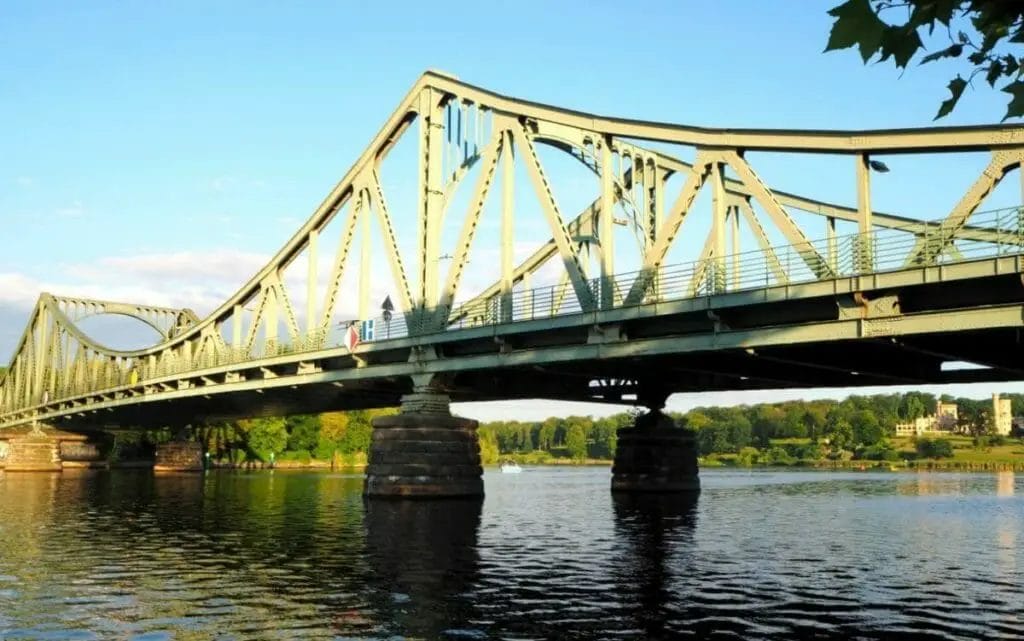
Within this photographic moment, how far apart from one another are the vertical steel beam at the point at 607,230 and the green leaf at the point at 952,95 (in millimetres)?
36000

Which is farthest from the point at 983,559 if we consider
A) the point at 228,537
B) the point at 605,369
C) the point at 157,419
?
the point at 157,419

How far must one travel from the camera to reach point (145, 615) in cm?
2080

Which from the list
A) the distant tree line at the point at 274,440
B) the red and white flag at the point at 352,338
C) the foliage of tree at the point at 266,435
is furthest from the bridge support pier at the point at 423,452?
the foliage of tree at the point at 266,435

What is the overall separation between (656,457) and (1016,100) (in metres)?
61.9

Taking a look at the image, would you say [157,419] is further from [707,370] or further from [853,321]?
[853,321]

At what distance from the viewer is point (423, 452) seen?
52.2 meters

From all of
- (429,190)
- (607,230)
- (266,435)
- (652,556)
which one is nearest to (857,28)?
(652,556)

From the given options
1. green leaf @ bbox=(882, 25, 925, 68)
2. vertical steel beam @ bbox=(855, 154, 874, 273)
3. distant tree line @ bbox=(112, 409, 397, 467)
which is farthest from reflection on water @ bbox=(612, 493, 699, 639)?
distant tree line @ bbox=(112, 409, 397, 467)

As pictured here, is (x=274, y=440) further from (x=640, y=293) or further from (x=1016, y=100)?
(x=1016, y=100)

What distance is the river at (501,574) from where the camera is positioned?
2002 centimetres

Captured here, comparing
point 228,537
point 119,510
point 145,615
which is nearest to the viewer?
point 145,615

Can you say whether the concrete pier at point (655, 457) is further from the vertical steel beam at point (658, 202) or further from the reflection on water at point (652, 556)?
the vertical steel beam at point (658, 202)

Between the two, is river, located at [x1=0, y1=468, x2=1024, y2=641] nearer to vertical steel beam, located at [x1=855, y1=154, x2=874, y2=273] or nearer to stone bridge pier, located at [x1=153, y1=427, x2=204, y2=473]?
vertical steel beam, located at [x1=855, y1=154, x2=874, y2=273]

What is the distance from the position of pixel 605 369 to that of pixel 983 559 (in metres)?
19.5
